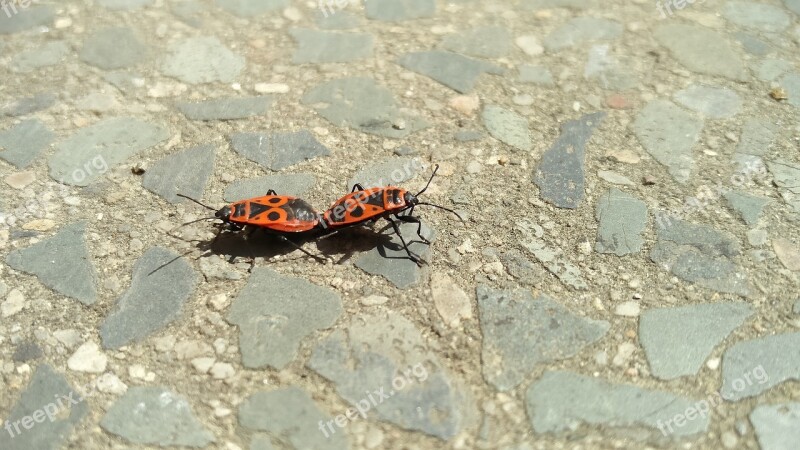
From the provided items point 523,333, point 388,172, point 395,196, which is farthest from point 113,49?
point 523,333

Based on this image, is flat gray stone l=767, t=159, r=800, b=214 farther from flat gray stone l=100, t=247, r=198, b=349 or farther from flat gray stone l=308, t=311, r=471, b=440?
flat gray stone l=100, t=247, r=198, b=349

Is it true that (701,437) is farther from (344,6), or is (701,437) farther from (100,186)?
(344,6)

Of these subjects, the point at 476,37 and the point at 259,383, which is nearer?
the point at 259,383

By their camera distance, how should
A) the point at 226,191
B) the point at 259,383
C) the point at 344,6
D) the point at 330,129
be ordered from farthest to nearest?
the point at 344,6, the point at 330,129, the point at 226,191, the point at 259,383

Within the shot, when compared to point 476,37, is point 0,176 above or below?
below

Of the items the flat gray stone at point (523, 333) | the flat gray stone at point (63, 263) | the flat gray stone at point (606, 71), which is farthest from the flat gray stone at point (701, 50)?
the flat gray stone at point (63, 263)

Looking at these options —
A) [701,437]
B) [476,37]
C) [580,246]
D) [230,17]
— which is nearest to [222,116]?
[230,17]
